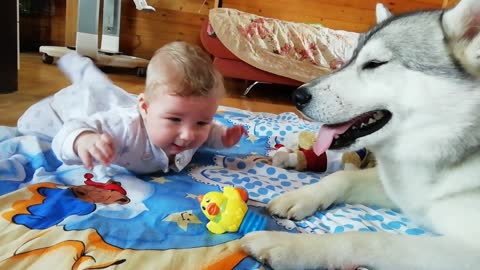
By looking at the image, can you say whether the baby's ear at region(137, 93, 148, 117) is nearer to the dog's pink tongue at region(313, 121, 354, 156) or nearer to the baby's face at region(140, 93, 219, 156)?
the baby's face at region(140, 93, 219, 156)

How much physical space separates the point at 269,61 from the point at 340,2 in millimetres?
1620

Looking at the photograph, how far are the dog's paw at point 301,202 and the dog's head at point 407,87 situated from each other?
112 millimetres

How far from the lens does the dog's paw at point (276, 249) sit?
74 cm

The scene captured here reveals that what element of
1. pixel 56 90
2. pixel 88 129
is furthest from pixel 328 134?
pixel 56 90

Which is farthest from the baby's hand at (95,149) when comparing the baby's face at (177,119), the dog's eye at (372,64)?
the dog's eye at (372,64)

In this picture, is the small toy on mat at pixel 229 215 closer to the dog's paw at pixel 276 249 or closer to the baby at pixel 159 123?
the dog's paw at pixel 276 249

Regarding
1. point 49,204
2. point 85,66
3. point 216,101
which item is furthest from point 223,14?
point 49,204

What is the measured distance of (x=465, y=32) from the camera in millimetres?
912

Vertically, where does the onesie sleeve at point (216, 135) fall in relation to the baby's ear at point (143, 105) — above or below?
below

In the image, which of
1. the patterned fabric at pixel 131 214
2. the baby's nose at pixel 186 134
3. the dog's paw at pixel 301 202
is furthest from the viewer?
the baby's nose at pixel 186 134

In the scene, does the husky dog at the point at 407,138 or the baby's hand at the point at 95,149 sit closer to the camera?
the husky dog at the point at 407,138

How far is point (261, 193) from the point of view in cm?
111

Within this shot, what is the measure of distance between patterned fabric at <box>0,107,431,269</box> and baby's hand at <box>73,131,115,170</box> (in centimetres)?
7

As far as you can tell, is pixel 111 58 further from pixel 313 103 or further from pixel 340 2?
pixel 313 103
